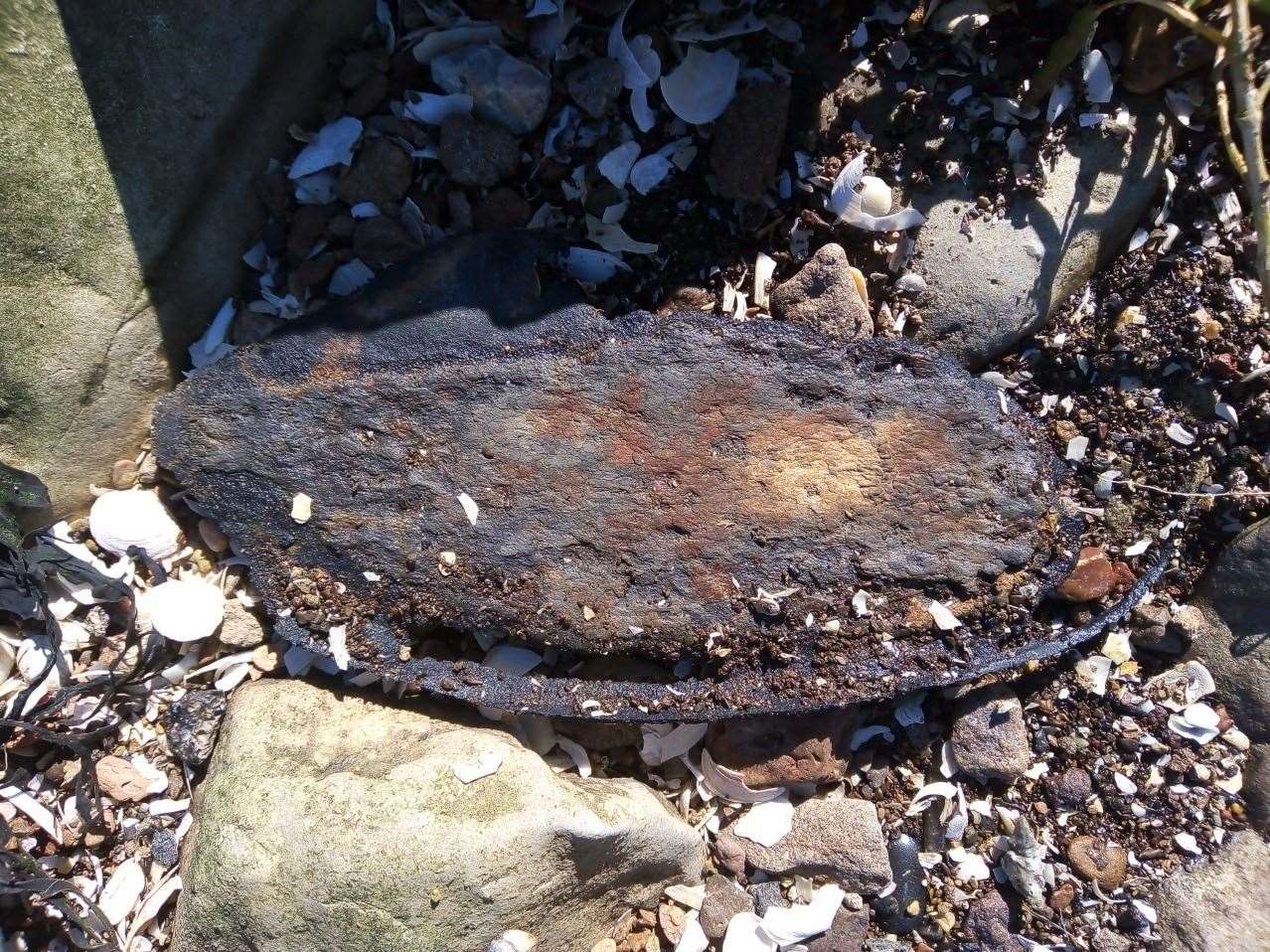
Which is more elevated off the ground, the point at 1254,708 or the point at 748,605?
the point at 748,605

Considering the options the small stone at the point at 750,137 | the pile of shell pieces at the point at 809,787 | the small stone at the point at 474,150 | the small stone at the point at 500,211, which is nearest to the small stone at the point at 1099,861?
the pile of shell pieces at the point at 809,787

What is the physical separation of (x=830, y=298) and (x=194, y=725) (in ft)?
5.63

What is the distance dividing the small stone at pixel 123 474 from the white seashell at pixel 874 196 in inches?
69.4

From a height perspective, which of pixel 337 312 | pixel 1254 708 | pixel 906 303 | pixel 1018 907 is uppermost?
pixel 906 303

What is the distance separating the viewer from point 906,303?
207cm

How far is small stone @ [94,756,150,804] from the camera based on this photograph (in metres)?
2.08

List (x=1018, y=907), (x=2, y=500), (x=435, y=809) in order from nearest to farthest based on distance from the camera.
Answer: (x=435, y=809) < (x=2, y=500) < (x=1018, y=907)

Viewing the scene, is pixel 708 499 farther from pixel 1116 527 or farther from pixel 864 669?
pixel 1116 527

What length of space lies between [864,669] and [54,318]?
184 cm

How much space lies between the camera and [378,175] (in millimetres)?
2049

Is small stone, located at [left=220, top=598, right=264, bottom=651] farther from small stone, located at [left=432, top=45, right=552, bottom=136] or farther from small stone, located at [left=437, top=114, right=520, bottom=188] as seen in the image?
small stone, located at [left=432, top=45, right=552, bottom=136]

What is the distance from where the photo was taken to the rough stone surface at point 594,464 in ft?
6.14

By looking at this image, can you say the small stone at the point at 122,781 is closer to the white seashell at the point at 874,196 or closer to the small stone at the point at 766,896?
the small stone at the point at 766,896

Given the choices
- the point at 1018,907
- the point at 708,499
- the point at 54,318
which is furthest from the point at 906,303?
the point at 54,318
